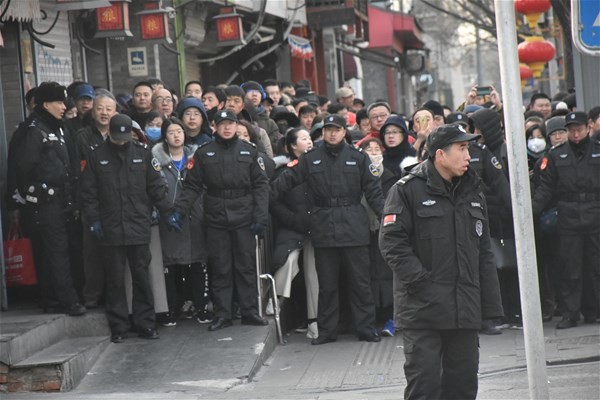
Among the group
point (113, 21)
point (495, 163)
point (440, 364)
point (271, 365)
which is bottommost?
point (271, 365)

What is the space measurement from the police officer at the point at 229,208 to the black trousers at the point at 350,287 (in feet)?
2.15

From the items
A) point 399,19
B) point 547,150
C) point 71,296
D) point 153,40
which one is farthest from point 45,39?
point 399,19

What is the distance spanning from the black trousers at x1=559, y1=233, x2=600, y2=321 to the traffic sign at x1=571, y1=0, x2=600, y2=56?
5.24 meters

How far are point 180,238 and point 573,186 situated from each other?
12.9ft

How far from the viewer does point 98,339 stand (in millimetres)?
11820

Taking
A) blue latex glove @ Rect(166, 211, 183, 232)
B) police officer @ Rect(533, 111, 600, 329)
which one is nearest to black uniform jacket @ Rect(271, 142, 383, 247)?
blue latex glove @ Rect(166, 211, 183, 232)

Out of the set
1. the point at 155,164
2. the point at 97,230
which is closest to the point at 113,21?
the point at 155,164

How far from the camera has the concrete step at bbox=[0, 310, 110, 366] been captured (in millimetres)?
10570

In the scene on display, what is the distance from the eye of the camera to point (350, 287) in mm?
12727

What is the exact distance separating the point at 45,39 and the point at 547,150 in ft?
21.4

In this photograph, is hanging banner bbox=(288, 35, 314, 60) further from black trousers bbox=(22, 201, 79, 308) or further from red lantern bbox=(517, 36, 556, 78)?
black trousers bbox=(22, 201, 79, 308)

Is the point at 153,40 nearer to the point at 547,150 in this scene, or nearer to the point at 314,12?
the point at 547,150

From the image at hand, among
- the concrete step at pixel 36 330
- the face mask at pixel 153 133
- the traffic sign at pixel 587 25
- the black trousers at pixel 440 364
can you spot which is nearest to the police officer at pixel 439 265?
the black trousers at pixel 440 364

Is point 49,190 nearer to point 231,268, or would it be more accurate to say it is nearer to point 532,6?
point 231,268
